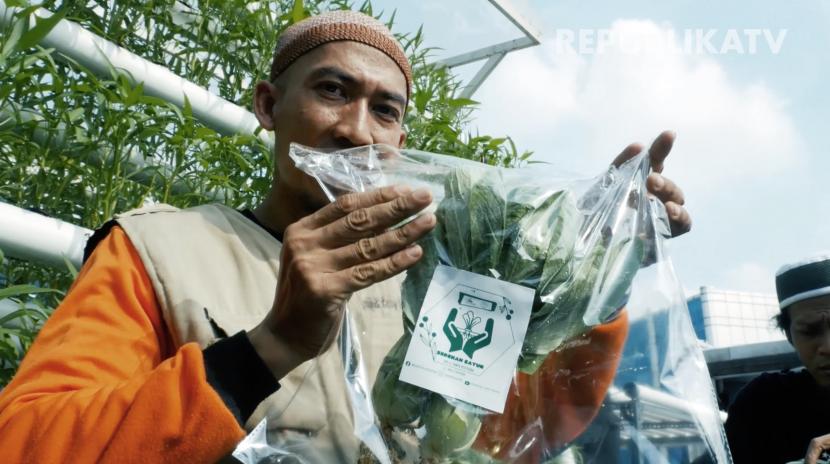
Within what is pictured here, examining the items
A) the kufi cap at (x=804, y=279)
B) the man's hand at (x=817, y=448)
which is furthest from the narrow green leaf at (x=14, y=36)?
the kufi cap at (x=804, y=279)

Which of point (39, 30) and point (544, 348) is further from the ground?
Result: point (39, 30)

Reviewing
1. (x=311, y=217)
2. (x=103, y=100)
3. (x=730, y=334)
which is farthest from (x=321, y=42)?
(x=730, y=334)

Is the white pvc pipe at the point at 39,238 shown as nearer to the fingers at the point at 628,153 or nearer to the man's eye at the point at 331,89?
the man's eye at the point at 331,89

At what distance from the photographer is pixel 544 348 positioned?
2.38 ft

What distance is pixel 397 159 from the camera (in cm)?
90

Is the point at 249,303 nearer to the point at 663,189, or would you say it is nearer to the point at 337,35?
the point at 337,35

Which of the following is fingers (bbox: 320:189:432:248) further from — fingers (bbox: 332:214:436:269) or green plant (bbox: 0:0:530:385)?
green plant (bbox: 0:0:530:385)

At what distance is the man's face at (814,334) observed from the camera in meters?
2.11

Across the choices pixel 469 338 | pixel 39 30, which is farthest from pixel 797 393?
pixel 39 30

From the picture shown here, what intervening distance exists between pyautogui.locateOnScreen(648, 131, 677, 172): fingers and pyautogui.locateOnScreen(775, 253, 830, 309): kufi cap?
4.60ft

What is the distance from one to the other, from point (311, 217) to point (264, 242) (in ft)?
1.57

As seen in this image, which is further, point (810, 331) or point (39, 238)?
point (810, 331)

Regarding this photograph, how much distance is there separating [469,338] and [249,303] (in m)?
0.53

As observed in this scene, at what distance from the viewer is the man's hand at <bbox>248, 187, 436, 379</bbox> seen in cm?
75
